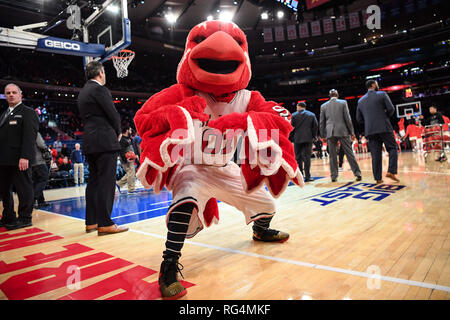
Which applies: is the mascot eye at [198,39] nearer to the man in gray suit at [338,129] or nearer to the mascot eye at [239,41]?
the mascot eye at [239,41]

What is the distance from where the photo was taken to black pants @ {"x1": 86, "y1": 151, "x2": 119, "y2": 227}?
2479mm

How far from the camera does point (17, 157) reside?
2.96 m

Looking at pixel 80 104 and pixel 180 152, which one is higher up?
pixel 80 104

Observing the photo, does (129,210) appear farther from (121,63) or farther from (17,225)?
(121,63)

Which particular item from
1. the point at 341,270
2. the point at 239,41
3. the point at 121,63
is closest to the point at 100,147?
the point at 239,41

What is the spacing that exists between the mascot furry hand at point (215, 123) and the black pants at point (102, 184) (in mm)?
1262

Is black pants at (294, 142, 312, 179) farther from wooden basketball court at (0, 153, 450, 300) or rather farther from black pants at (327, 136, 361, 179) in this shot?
wooden basketball court at (0, 153, 450, 300)

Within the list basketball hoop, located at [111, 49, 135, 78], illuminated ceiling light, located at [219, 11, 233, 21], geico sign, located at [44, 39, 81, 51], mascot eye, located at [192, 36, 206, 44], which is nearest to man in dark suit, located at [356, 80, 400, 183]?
mascot eye, located at [192, 36, 206, 44]

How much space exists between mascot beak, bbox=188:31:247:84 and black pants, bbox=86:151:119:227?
1.47m

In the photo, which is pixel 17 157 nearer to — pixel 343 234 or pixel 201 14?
pixel 343 234

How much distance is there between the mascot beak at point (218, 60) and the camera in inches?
57.9

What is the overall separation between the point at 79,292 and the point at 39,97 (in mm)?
15272

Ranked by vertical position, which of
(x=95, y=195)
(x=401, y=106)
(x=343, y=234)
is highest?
(x=401, y=106)

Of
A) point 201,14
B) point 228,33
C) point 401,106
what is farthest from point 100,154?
point 401,106
